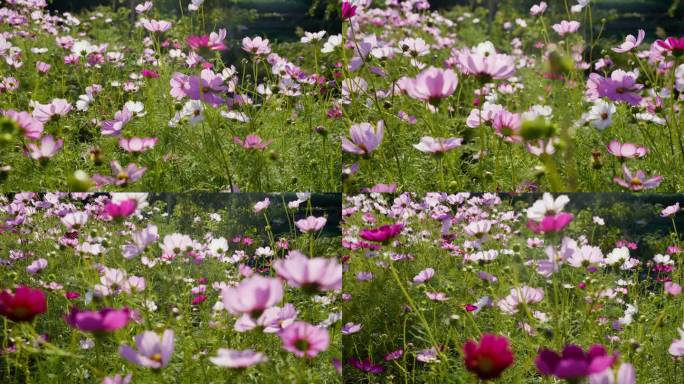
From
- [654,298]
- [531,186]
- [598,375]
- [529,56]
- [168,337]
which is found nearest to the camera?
[598,375]

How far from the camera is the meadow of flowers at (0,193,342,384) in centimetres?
91

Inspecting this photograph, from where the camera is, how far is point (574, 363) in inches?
22.6

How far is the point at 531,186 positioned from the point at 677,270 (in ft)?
1.52

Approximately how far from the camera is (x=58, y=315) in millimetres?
1119

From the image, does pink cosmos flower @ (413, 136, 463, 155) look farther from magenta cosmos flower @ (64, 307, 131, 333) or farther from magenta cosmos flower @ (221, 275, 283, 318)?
magenta cosmos flower @ (64, 307, 131, 333)

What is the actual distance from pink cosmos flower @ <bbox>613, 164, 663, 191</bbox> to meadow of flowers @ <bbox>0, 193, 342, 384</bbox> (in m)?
0.44

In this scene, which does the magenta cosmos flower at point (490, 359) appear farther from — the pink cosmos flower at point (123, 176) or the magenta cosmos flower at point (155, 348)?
the pink cosmos flower at point (123, 176)

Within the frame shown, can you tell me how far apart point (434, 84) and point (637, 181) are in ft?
1.19

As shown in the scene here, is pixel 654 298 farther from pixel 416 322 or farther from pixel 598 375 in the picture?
pixel 598 375

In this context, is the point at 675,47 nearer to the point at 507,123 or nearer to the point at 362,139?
the point at 507,123

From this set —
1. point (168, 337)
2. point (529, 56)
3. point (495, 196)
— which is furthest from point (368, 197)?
point (529, 56)

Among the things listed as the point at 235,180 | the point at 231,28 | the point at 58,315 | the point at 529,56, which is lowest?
the point at 58,315

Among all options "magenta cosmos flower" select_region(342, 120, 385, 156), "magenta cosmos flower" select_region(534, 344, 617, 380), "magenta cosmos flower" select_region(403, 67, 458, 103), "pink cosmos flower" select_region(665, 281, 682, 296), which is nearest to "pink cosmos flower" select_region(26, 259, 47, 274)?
"magenta cosmos flower" select_region(342, 120, 385, 156)

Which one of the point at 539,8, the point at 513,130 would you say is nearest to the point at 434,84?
the point at 513,130
